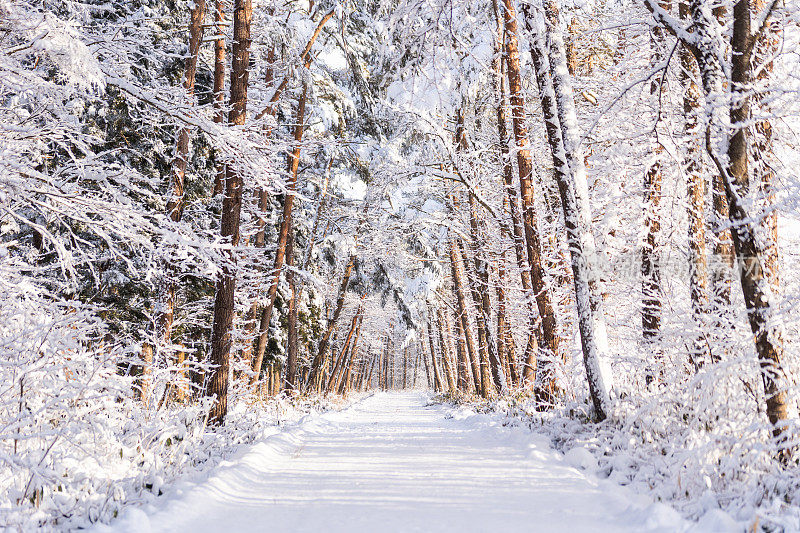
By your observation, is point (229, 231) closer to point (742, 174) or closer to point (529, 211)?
point (529, 211)

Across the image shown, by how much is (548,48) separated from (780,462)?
6.33 metres

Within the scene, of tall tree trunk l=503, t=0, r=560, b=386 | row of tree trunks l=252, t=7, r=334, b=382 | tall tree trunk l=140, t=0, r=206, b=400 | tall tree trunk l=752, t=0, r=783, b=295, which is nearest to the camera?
tall tree trunk l=752, t=0, r=783, b=295

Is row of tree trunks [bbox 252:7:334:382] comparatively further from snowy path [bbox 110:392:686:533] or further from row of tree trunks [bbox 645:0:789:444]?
row of tree trunks [bbox 645:0:789:444]

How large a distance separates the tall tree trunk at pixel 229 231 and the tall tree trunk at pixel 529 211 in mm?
4680

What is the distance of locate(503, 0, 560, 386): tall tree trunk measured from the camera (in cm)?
1034

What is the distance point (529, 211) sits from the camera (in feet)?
35.5

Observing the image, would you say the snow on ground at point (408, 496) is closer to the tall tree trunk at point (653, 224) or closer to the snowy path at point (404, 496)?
the snowy path at point (404, 496)

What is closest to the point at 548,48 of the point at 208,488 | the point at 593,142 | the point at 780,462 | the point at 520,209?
the point at 593,142

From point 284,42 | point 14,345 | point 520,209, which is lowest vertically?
point 14,345

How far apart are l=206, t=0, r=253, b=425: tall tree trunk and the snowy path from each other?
2.16 meters

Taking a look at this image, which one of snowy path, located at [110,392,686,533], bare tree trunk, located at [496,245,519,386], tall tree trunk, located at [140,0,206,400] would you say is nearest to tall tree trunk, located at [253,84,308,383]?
tall tree trunk, located at [140,0,206,400]

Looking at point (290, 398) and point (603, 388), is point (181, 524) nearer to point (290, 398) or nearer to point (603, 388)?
point (603, 388)

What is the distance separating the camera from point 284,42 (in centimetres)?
1379

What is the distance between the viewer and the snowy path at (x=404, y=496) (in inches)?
156
